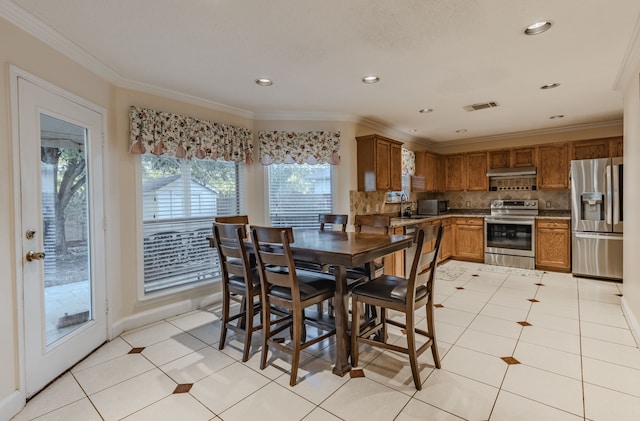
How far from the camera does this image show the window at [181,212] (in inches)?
129

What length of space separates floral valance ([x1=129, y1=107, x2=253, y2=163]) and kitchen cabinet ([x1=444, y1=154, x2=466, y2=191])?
13.9 feet

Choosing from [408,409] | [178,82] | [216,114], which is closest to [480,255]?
[408,409]

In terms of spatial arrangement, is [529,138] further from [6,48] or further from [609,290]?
[6,48]

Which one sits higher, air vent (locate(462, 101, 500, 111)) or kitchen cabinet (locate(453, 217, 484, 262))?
air vent (locate(462, 101, 500, 111))

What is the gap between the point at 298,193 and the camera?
434 centimetres

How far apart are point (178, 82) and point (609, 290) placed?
18.8 feet

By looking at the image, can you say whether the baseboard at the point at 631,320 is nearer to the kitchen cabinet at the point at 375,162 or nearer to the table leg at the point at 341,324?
the table leg at the point at 341,324

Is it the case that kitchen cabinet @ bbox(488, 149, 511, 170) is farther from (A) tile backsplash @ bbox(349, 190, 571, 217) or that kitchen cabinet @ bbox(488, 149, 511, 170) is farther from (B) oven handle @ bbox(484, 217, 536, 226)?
(B) oven handle @ bbox(484, 217, 536, 226)

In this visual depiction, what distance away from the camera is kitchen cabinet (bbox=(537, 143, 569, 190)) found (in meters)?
5.19

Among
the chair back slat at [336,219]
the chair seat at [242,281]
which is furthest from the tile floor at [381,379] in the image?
the chair back slat at [336,219]

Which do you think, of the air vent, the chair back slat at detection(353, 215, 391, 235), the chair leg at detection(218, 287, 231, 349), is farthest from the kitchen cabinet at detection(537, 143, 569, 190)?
the chair leg at detection(218, 287, 231, 349)

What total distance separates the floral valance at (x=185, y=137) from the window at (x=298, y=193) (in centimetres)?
51

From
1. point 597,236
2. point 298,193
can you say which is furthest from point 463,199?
point 298,193

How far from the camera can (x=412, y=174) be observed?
5758mm
